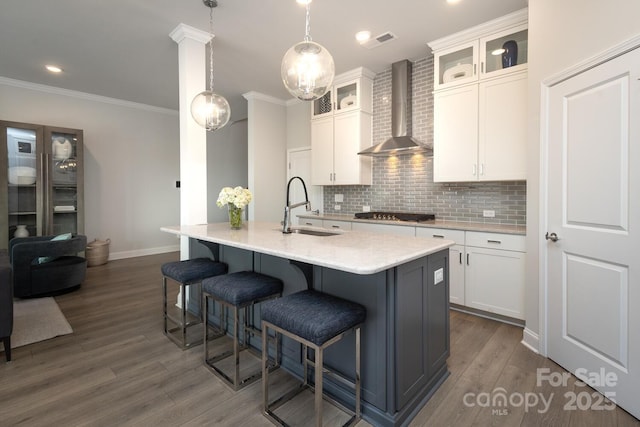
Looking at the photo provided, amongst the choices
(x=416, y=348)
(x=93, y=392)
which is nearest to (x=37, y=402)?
(x=93, y=392)

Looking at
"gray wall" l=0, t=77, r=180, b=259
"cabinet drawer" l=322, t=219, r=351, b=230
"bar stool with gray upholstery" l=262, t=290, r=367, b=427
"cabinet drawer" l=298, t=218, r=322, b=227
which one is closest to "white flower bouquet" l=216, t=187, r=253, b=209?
"bar stool with gray upholstery" l=262, t=290, r=367, b=427

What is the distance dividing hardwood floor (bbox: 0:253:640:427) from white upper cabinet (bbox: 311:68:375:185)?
2.51m

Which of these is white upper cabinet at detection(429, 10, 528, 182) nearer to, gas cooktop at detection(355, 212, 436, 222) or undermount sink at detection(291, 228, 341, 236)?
gas cooktop at detection(355, 212, 436, 222)

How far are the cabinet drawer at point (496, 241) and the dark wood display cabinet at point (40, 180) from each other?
547cm

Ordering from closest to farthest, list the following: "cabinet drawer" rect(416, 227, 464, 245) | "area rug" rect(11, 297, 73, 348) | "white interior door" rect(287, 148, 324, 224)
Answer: "area rug" rect(11, 297, 73, 348) → "cabinet drawer" rect(416, 227, 464, 245) → "white interior door" rect(287, 148, 324, 224)

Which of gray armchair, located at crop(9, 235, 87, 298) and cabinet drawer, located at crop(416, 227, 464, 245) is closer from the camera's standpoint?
cabinet drawer, located at crop(416, 227, 464, 245)

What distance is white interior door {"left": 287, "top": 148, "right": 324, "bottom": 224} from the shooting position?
5.59 metres

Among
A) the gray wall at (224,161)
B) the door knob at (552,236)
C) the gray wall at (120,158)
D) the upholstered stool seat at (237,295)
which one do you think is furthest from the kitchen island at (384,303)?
the gray wall at (224,161)

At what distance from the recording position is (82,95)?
211 inches

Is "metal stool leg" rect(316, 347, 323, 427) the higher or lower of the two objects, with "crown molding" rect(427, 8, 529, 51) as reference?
lower

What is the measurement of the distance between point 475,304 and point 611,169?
1729mm

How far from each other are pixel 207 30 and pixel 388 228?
9.67 feet

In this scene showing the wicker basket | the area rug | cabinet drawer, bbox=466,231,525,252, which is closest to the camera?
the area rug

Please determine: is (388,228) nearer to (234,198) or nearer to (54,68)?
(234,198)
